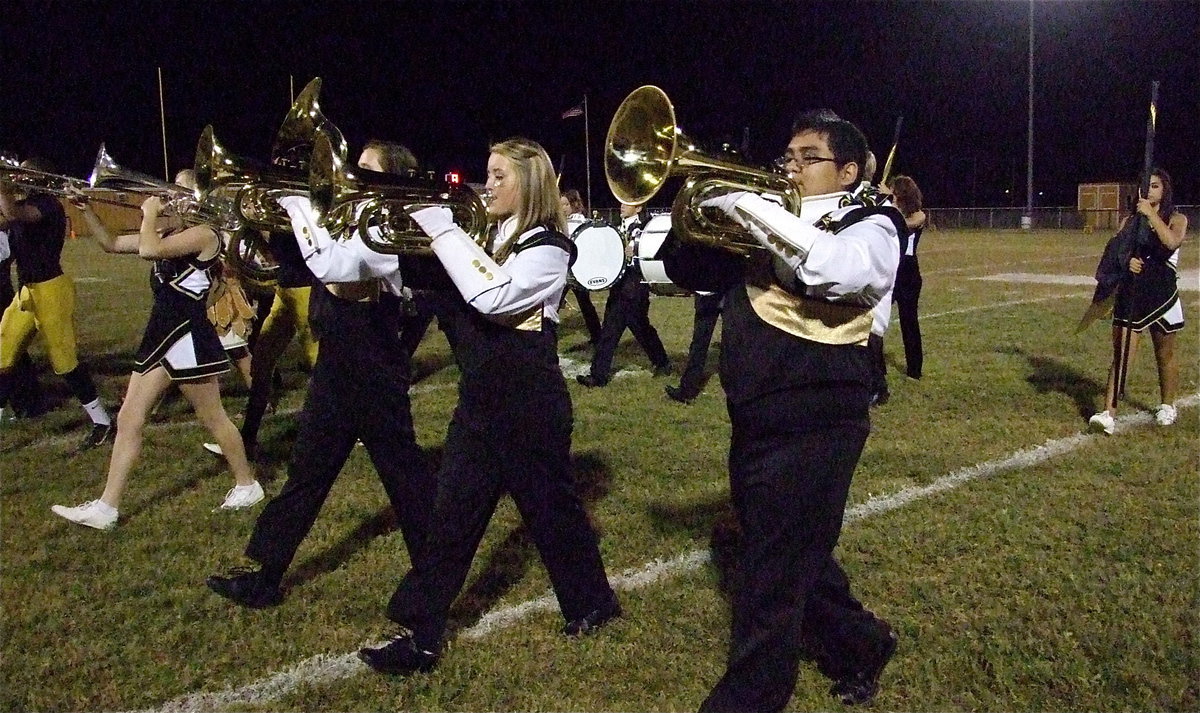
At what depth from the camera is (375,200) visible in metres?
2.95

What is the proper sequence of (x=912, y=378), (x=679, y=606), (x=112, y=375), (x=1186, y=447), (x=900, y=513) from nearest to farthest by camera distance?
(x=679, y=606) → (x=900, y=513) → (x=1186, y=447) → (x=912, y=378) → (x=112, y=375)

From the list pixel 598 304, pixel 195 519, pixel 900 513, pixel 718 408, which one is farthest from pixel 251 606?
pixel 598 304

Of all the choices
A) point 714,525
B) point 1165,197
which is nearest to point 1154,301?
point 1165,197

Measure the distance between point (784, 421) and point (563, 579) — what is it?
125 centimetres

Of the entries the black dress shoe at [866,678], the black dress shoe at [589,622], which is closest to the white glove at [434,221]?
the black dress shoe at [589,622]

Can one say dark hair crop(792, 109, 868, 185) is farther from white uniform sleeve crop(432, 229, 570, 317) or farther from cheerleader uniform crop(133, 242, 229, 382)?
cheerleader uniform crop(133, 242, 229, 382)

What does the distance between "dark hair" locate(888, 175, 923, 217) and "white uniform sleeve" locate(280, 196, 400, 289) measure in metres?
4.96

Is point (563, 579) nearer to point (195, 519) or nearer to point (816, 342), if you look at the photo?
point (816, 342)

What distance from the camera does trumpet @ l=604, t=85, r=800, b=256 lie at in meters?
2.49

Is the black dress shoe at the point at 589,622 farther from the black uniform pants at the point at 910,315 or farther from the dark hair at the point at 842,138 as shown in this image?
the black uniform pants at the point at 910,315

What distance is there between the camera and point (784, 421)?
2.51 metres

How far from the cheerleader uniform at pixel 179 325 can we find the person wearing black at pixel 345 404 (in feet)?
4.35

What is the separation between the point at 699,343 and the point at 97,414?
176 inches

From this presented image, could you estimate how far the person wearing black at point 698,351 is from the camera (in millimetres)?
7234
